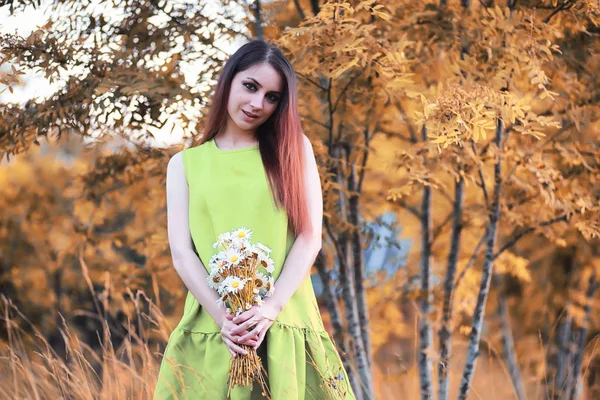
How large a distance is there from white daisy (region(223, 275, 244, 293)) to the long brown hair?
0.93 ft

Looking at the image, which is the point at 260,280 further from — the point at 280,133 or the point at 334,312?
the point at 334,312

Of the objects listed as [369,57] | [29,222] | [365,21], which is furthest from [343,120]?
[29,222]

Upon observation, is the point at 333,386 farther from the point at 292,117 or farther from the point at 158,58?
the point at 158,58

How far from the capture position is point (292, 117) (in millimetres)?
2197

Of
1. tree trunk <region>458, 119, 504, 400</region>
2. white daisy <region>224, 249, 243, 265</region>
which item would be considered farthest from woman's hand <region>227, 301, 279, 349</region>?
tree trunk <region>458, 119, 504, 400</region>

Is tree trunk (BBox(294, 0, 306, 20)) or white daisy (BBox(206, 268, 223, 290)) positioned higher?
tree trunk (BBox(294, 0, 306, 20))

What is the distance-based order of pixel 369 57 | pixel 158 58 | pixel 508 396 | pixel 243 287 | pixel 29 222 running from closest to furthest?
pixel 243 287 → pixel 369 57 → pixel 158 58 → pixel 508 396 → pixel 29 222

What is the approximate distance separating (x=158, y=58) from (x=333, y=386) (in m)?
1.84

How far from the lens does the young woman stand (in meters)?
2.08

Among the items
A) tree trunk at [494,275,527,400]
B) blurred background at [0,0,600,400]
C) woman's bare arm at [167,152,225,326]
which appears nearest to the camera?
woman's bare arm at [167,152,225,326]

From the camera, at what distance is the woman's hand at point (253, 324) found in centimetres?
196

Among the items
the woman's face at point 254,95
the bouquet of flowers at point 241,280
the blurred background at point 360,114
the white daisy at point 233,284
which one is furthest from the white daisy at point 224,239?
the blurred background at point 360,114

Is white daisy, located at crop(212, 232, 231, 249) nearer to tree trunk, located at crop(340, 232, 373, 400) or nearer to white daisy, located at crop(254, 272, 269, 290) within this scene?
white daisy, located at crop(254, 272, 269, 290)

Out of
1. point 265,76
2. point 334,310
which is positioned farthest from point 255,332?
point 334,310
